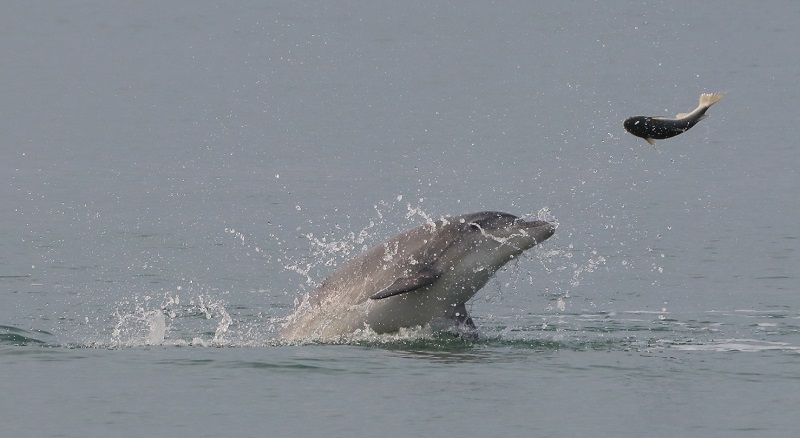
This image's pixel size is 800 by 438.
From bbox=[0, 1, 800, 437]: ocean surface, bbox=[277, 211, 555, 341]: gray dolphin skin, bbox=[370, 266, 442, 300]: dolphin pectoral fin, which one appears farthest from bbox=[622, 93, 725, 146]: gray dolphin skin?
bbox=[370, 266, 442, 300]: dolphin pectoral fin

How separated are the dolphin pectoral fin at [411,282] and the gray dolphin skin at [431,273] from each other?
2 cm

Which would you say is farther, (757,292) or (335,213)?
(335,213)

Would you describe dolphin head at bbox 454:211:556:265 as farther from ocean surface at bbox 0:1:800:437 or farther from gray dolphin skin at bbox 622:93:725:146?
gray dolphin skin at bbox 622:93:725:146

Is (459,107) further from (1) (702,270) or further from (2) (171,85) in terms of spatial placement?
(1) (702,270)

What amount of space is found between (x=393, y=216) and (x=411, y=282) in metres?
11.6

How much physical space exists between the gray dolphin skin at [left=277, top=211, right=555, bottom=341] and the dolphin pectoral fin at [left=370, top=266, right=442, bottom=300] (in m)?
0.02

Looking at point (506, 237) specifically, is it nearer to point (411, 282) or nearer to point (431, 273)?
point (431, 273)

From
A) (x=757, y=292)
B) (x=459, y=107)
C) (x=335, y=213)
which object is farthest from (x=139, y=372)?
(x=459, y=107)

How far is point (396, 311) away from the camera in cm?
1891

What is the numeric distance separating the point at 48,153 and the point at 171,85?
13.6m

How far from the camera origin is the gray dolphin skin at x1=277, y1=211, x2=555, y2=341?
61.8 feet

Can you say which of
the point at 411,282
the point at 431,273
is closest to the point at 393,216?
the point at 431,273

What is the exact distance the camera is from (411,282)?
18.4 m

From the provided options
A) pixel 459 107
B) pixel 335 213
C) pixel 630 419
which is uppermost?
pixel 459 107
